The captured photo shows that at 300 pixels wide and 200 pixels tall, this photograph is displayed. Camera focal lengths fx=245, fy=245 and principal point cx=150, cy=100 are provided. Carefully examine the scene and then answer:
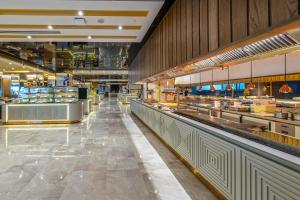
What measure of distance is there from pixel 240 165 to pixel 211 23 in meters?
2.29

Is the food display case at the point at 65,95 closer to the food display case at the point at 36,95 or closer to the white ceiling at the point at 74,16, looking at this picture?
the food display case at the point at 36,95

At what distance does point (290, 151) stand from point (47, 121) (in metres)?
10.1

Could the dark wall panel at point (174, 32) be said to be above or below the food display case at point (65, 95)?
above

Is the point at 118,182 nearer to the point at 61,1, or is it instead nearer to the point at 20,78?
the point at 61,1

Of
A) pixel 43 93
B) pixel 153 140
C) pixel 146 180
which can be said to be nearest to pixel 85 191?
pixel 146 180

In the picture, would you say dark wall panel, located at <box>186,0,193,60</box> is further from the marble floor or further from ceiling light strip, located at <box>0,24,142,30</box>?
ceiling light strip, located at <box>0,24,142,30</box>

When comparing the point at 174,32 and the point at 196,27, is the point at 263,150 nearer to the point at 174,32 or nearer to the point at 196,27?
the point at 196,27

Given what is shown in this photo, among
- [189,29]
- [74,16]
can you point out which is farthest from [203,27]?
[74,16]

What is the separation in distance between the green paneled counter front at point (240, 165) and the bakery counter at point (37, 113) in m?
7.50

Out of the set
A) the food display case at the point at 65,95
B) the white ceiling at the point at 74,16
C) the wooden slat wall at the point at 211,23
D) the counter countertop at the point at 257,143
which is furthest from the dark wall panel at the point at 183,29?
the food display case at the point at 65,95

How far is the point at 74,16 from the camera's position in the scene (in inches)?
285

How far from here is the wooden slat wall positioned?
7.88 ft

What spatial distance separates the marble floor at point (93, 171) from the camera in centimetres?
329

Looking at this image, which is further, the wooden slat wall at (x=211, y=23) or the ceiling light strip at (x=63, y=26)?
the ceiling light strip at (x=63, y=26)
